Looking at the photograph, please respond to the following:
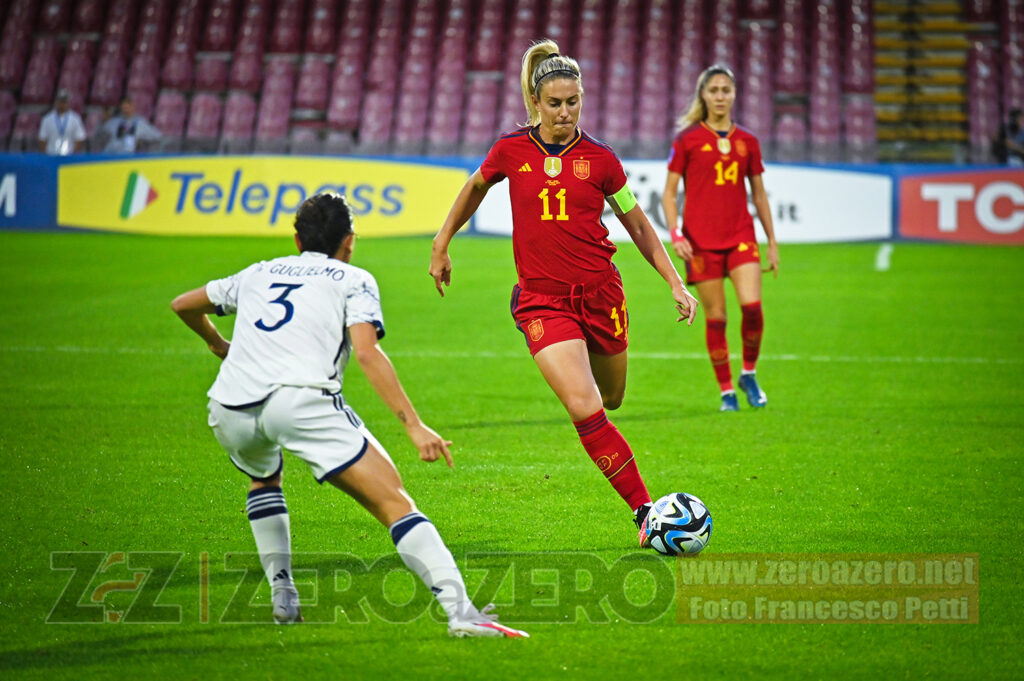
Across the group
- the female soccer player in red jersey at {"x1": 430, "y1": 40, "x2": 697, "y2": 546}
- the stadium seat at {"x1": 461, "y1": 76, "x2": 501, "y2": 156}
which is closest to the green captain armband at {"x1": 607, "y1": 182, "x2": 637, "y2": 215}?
the female soccer player in red jersey at {"x1": 430, "y1": 40, "x2": 697, "y2": 546}

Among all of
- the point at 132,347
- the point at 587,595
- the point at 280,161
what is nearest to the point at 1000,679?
the point at 587,595

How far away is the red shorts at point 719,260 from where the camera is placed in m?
8.25

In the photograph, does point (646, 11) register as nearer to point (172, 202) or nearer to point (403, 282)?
point (172, 202)

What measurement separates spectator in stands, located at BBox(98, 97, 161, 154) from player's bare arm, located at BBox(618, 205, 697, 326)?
16.7 meters

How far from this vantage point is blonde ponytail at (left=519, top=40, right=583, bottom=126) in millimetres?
5094

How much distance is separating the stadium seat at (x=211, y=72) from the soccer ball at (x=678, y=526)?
A: 72.9 ft

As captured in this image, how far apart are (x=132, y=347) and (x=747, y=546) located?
269 inches

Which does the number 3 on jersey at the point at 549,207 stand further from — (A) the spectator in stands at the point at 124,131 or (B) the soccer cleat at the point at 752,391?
(A) the spectator in stands at the point at 124,131

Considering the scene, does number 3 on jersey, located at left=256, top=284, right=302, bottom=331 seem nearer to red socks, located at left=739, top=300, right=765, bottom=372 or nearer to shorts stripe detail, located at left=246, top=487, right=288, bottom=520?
shorts stripe detail, located at left=246, top=487, right=288, bottom=520

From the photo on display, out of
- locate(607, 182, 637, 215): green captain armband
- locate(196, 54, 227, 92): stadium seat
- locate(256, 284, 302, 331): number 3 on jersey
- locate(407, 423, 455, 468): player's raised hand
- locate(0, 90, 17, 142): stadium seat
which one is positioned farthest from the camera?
locate(196, 54, 227, 92): stadium seat

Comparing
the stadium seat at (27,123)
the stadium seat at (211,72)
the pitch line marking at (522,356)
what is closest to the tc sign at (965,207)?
the pitch line marking at (522,356)

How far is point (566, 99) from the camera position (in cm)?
509

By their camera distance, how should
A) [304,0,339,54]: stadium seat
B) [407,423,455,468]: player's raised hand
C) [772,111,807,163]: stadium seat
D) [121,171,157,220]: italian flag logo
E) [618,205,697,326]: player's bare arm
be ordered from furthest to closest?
[304,0,339,54]: stadium seat
[772,111,807,163]: stadium seat
[121,171,157,220]: italian flag logo
[618,205,697,326]: player's bare arm
[407,423,455,468]: player's raised hand

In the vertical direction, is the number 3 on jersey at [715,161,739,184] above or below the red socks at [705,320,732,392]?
above
